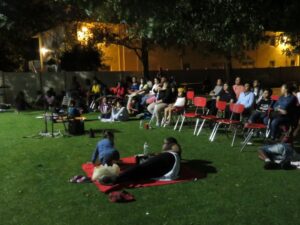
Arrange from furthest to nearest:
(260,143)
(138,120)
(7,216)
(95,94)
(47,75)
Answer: (47,75) < (95,94) < (138,120) < (260,143) < (7,216)

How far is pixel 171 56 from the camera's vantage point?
35688mm

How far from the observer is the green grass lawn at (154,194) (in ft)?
20.7

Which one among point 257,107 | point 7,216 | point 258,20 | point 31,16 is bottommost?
point 7,216

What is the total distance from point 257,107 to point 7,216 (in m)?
8.34

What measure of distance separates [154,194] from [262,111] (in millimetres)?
5961

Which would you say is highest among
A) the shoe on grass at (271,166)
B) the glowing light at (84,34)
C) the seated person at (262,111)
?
the glowing light at (84,34)

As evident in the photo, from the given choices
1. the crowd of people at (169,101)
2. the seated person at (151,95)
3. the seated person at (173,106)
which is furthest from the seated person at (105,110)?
the seated person at (173,106)

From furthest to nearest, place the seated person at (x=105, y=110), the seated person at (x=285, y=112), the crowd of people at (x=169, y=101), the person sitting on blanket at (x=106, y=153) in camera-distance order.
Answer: the seated person at (x=105, y=110) < the crowd of people at (x=169, y=101) < the seated person at (x=285, y=112) < the person sitting on blanket at (x=106, y=153)

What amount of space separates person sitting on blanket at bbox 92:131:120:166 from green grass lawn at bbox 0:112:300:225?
55cm

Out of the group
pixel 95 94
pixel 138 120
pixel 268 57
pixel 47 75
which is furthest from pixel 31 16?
pixel 268 57

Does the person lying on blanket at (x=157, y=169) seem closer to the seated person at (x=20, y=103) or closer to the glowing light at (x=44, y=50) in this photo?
the seated person at (x=20, y=103)

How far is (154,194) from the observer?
732 centimetres

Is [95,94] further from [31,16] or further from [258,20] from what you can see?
[258,20]

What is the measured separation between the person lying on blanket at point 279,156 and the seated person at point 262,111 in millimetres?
2601
